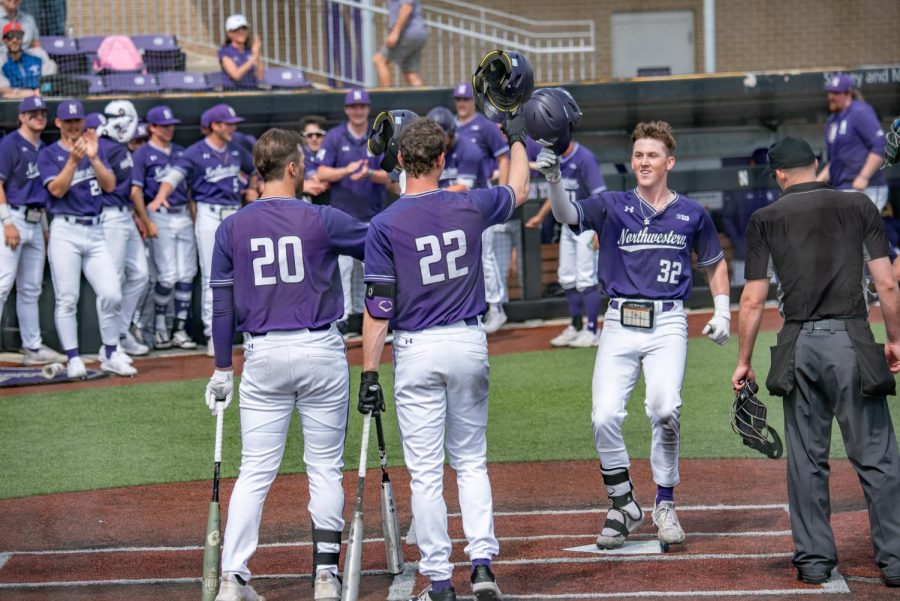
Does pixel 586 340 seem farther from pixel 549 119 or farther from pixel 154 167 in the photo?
pixel 549 119

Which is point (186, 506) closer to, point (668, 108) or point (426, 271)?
point (426, 271)

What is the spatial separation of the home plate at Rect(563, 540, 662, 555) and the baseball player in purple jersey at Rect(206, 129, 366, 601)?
4.13ft

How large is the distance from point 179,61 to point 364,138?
179 inches

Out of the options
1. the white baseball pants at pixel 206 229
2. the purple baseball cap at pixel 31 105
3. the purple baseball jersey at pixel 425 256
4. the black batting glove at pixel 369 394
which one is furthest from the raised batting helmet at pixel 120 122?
the black batting glove at pixel 369 394

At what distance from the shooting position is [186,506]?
678cm

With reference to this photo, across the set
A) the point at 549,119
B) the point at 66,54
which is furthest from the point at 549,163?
the point at 66,54

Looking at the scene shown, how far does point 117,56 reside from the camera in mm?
13961

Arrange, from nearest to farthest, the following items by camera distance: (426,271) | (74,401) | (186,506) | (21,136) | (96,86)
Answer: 1. (426,271)
2. (186,506)
3. (74,401)
4. (21,136)
5. (96,86)

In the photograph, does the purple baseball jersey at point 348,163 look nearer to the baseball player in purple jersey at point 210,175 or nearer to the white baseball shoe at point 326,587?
the baseball player in purple jersey at point 210,175

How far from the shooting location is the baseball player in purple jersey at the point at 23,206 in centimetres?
999

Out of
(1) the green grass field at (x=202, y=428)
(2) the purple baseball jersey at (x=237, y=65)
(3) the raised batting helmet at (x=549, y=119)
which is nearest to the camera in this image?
(3) the raised batting helmet at (x=549, y=119)

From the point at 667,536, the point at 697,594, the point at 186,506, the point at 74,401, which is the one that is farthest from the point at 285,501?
the point at 74,401

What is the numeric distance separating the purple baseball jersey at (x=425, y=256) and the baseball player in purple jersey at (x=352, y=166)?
6082mm

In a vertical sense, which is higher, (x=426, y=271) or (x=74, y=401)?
(x=426, y=271)
